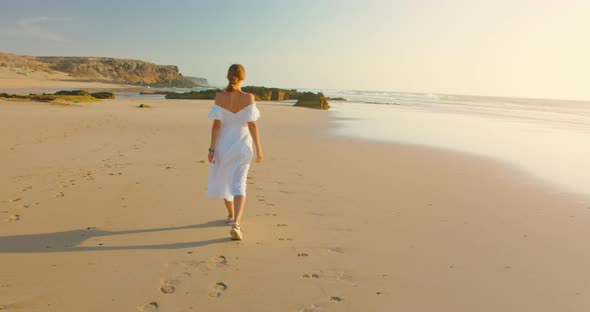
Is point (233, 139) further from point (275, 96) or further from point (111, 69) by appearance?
point (111, 69)

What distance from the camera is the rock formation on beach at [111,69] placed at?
102 m

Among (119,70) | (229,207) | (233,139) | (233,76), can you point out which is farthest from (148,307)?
(119,70)

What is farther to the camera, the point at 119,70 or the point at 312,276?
the point at 119,70

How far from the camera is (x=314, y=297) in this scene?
10.0ft

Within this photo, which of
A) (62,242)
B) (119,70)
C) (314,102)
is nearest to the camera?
(62,242)

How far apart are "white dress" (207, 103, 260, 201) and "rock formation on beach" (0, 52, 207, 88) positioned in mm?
107011

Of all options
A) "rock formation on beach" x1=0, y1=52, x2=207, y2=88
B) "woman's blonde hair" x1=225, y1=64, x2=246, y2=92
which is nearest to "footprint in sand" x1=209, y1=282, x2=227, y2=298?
"woman's blonde hair" x1=225, y1=64, x2=246, y2=92

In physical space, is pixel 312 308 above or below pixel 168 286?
above

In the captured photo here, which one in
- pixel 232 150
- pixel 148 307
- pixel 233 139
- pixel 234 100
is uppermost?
pixel 234 100

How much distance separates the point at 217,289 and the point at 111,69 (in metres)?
130

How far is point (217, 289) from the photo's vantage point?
3.10 metres

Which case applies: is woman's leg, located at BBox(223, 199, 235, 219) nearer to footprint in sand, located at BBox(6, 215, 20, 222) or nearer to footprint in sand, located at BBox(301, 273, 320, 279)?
footprint in sand, located at BBox(301, 273, 320, 279)

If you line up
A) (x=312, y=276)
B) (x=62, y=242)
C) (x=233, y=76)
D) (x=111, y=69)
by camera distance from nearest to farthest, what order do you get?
1. (x=312, y=276)
2. (x=62, y=242)
3. (x=233, y=76)
4. (x=111, y=69)

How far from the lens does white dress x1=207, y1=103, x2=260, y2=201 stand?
13.9ft
